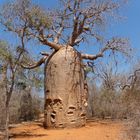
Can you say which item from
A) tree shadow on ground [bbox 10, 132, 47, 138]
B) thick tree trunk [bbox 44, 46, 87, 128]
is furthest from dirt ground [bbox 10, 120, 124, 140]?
thick tree trunk [bbox 44, 46, 87, 128]

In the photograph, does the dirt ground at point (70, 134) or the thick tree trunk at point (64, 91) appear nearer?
the dirt ground at point (70, 134)

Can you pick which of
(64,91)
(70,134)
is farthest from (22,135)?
(64,91)

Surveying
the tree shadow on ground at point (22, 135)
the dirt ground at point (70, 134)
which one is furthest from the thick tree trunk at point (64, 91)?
the tree shadow on ground at point (22, 135)

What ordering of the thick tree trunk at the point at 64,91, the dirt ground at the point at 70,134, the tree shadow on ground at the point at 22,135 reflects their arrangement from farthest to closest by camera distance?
the thick tree trunk at the point at 64,91 < the tree shadow on ground at the point at 22,135 < the dirt ground at the point at 70,134

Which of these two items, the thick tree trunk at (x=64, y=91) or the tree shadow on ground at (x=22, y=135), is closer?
the tree shadow on ground at (x=22, y=135)

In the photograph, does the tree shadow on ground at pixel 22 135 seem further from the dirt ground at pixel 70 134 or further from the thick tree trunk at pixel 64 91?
the thick tree trunk at pixel 64 91

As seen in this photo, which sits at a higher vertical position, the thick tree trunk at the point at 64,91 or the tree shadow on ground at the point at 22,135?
the thick tree trunk at the point at 64,91

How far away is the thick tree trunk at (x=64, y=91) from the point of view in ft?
46.8

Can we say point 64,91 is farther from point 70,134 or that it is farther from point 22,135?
point 22,135

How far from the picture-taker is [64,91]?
1433 cm

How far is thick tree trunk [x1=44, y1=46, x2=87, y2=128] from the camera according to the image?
14273 millimetres

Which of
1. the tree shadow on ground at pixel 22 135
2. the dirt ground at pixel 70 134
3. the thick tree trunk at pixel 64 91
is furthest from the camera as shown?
the thick tree trunk at pixel 64 91

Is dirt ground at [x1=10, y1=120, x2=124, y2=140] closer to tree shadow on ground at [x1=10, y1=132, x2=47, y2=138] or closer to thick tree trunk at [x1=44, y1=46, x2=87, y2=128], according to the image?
tree shadow on ground at [x1=10, y1=132, x2=47, y2=138]

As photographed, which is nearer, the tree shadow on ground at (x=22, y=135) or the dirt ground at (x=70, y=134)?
the dirt ground at (x=70, y=134)
